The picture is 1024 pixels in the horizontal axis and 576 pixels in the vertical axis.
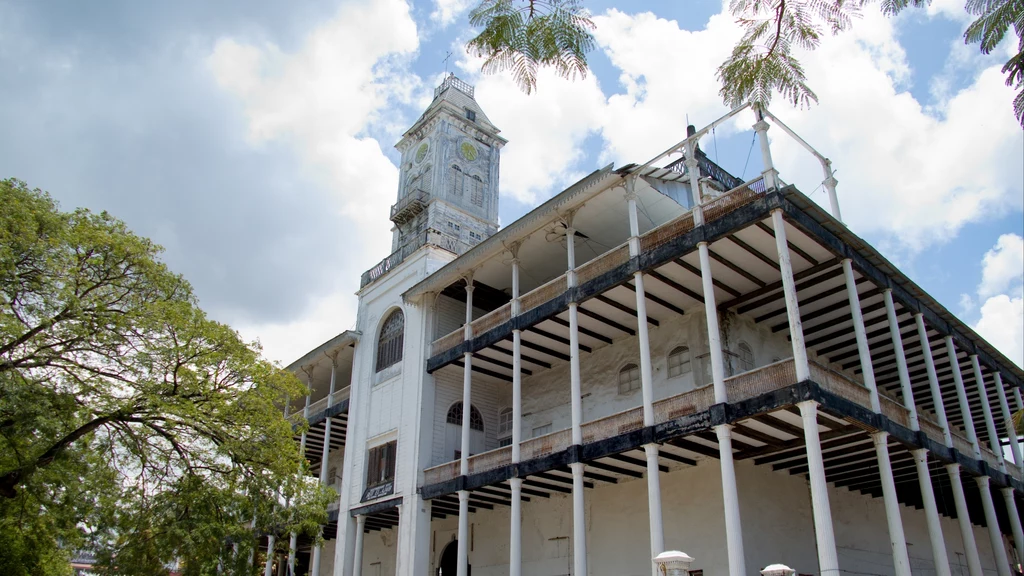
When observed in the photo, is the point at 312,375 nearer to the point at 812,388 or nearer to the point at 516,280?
the point at 516,280

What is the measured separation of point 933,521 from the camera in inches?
633

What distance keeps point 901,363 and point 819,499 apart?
6053 mm

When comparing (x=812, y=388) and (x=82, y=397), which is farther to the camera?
(x=82, y=397)

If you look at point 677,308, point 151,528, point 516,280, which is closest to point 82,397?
point 151,528

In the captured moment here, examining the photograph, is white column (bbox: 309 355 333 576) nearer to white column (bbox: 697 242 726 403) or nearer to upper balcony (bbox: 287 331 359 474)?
upper balcony (bbox: 287 331 359 474)

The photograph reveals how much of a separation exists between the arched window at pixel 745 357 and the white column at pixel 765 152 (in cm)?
575

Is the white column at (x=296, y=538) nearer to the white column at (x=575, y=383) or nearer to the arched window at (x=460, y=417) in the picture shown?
the arched window at (x=460, y=417)

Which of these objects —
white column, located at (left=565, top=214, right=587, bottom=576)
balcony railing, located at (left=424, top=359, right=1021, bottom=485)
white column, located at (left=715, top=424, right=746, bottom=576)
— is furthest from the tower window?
white column, located at (left=715, top=424, right=746, bottom=576)

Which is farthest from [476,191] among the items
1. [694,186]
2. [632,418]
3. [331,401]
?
[632,418]

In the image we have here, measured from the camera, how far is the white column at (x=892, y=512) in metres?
14.2

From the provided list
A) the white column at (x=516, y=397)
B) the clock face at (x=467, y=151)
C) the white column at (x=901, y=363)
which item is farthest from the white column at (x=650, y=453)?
the clock face at (x=467, y=151)

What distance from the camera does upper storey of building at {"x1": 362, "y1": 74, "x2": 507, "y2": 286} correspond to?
126 feet

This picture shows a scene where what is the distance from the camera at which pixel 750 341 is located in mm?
21109

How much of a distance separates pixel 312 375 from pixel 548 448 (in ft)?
53.1
